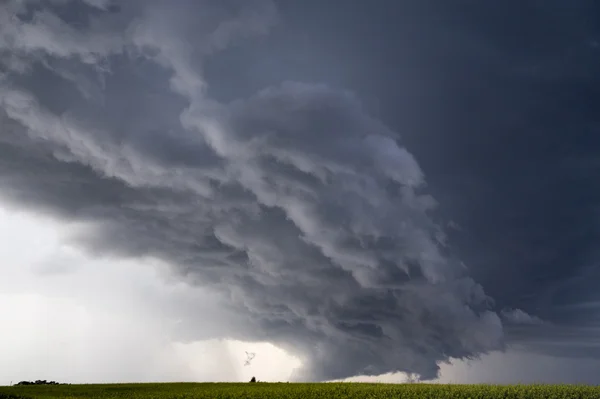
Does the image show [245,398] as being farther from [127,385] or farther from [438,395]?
[127,385]

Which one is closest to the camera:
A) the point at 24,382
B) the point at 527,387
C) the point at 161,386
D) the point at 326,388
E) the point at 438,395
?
the point at 438,395

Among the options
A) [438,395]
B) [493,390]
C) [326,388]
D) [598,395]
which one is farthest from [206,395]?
[598,395]

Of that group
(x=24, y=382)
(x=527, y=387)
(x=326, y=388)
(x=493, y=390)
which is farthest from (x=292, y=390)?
(x=24, y=382)

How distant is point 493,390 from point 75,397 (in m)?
49.6

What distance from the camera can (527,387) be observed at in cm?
6147

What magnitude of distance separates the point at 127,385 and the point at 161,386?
18.1 feet

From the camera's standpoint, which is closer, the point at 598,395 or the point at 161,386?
the point at 598,395

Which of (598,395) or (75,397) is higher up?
(598,395)

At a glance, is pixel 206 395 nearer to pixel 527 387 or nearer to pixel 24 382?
pixel 527 387

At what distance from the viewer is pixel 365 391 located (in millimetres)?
Answer: 61531

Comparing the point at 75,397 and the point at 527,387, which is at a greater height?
the point at 527,387

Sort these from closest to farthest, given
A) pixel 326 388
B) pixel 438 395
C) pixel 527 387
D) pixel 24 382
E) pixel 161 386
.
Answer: pixel 438 395 < pixel 527 387 < pixel 326 388 < pixel 161 386 < pixel 24 382

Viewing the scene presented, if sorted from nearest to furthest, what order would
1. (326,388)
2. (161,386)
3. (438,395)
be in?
(438,395), (326,388), (161,386)

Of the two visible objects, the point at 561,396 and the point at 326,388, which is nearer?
the point at 561,396
